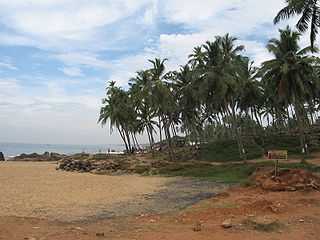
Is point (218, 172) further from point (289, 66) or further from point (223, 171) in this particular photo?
point (289, 66)

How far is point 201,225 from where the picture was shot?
460 inches

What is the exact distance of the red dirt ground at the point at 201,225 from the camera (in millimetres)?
10359

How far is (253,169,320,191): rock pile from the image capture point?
18.2m

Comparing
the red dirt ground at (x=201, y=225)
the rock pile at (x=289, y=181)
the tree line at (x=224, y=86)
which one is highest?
the tree line at (x=224, y=86)

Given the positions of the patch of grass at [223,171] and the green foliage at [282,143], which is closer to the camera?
the patch of grass at [223,171]

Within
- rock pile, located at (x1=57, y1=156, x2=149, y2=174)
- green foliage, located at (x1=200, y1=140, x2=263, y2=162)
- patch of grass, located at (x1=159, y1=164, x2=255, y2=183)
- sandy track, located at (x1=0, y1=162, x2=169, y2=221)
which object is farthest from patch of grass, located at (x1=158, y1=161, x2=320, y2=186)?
green foliage, located at (x1=200, y1=140, x2=263, y2=162)

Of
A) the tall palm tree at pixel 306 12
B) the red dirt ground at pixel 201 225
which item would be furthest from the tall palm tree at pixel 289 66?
the red dirt ground at pixel 201 225

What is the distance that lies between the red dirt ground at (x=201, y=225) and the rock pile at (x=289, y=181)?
2.13 m

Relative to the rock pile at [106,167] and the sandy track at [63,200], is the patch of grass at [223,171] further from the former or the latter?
the sandy track at [63,200]

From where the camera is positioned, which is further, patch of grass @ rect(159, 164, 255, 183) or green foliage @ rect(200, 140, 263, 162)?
green foliage @ rect(200, 140, 263, 162)

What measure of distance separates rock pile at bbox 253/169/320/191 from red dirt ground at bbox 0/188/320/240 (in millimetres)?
2129

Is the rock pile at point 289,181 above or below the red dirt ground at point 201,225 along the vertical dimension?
above

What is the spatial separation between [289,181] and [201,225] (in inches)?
329

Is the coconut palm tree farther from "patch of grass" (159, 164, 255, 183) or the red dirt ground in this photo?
the red dirt ground
